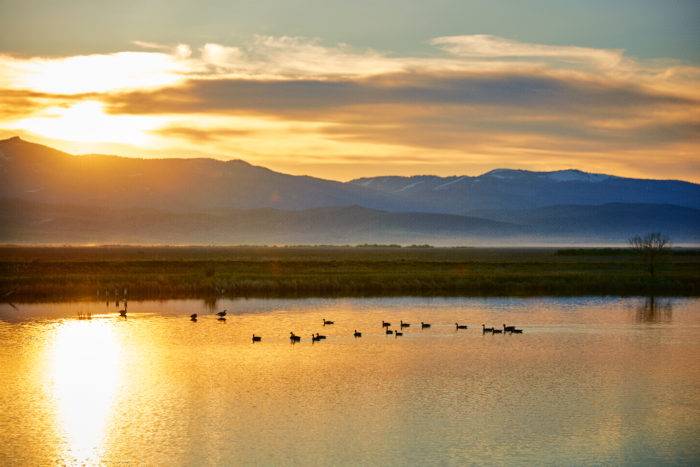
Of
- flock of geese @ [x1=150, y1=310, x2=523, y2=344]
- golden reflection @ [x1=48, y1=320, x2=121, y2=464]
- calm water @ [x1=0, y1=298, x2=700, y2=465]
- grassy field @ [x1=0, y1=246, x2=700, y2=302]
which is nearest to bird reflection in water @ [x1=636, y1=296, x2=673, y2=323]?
calm water @ [x1=0, y1=298, x2=700, y2=465]

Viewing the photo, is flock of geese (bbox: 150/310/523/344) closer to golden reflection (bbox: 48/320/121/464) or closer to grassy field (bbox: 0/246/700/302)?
golden reflection (bbox: 48/320/121/464)

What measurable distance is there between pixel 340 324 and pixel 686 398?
72.8 ft

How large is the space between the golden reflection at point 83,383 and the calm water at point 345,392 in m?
0.09

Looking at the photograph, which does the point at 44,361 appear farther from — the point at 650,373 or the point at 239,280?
the point at 239,280

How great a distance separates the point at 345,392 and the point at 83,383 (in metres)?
9.64

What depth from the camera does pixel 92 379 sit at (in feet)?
112

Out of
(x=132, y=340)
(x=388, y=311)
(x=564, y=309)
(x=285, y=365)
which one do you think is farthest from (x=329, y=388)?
(x=564, y=309)

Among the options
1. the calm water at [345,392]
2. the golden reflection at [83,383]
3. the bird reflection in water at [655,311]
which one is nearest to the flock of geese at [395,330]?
the calm water at [345,392]

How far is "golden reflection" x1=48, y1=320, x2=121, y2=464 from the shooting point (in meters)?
25.3

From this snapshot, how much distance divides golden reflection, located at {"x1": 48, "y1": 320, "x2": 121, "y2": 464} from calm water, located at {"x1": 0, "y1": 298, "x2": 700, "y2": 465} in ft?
0.28

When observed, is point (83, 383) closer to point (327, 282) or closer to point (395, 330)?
point (395, 330)

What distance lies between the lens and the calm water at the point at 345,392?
80.8 ft

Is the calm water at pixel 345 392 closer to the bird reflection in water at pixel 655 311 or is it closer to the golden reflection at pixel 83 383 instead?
the golden reflection at pixel 83 383

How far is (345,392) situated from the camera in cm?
3136
